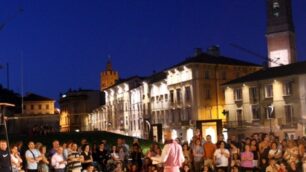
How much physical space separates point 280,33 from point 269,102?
28.8 m

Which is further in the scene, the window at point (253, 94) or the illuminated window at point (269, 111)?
the window at point (253, 94)

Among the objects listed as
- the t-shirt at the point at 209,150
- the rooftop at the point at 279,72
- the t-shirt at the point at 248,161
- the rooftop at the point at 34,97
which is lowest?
the t-shirt at the point at 248,161

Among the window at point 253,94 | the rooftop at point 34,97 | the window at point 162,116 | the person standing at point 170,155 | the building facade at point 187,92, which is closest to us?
the person standing at point 170,155

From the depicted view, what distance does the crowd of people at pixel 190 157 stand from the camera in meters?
15.2

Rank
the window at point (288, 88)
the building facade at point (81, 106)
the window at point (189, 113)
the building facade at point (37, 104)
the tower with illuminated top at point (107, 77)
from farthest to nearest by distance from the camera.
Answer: the tower with illuminated top at point (107, 77) < the building facade at point (37, 104) < the building facade at point (81, 106) < the window at point (189, 113) < the window at point (288, 88)

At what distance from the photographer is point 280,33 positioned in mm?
78812

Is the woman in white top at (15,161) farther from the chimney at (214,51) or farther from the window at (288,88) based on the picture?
the chimney at (214,51)

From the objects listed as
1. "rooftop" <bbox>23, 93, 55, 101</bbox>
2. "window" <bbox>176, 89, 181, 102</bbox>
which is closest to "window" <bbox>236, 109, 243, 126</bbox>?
"window" <bbox>176, 89, 181, 102</bbox>

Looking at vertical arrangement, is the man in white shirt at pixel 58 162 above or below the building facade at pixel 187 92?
below

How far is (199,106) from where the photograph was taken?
199ft

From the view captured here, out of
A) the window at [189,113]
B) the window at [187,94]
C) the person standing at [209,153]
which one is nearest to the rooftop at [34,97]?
the window at [187,94]

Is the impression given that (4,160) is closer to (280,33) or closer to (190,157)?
(190,157)

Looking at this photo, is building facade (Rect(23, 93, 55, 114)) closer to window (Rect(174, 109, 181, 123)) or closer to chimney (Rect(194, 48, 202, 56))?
window (Rect(174, 109, 181, 123))

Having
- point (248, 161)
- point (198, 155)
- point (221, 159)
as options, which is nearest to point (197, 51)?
point (198, 155)
